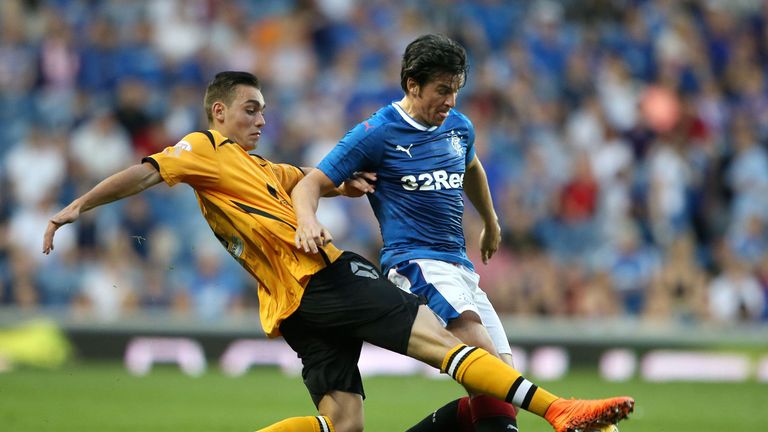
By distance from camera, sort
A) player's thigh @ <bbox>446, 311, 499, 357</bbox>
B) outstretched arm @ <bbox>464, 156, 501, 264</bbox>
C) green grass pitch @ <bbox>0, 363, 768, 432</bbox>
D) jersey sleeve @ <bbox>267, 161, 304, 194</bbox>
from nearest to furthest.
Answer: player's thigh @ <bbox>446, 311, 499, 357</bbox>, jersey sleeve @ <bbox>267, 161, 304, 194</bbox>, outstretched arm @ <bbox>464, 156, 501, 264</bbox>, green grass pitch @ <bbox>0, 363, 768, 432</bbox>

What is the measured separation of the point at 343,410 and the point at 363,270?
759 millimetres

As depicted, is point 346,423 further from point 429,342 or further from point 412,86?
point 412,86

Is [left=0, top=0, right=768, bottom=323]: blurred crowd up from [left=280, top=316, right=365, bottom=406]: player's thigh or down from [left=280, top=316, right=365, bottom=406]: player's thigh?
up

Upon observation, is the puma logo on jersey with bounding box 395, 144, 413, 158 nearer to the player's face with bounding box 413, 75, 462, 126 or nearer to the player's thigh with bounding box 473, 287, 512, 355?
the player's face with bounding box 413, 75, 462, 126

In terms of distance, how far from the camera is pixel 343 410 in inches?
258

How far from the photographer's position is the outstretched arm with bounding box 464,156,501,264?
7344 millimetres

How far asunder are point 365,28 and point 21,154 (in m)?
5.26

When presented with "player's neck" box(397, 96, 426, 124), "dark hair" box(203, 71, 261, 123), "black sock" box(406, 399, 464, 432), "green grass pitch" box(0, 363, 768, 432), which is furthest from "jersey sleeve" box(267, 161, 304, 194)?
"green grass pitch" box(0, 363, 768, 432)

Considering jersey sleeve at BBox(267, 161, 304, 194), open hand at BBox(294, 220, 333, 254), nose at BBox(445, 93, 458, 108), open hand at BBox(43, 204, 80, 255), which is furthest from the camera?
jersey sleeve at BBox(267, 161, 304, 194)

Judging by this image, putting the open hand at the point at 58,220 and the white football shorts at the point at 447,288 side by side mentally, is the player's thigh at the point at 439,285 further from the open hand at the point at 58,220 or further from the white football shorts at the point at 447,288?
the open hand at the point at 58,220

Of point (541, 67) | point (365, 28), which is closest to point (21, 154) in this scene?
point (365, 28)

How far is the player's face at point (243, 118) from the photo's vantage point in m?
6.75

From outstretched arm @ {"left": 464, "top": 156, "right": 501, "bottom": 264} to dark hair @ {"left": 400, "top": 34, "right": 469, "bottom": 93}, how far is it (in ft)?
2.67

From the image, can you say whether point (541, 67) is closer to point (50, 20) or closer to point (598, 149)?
point (598, 149)
